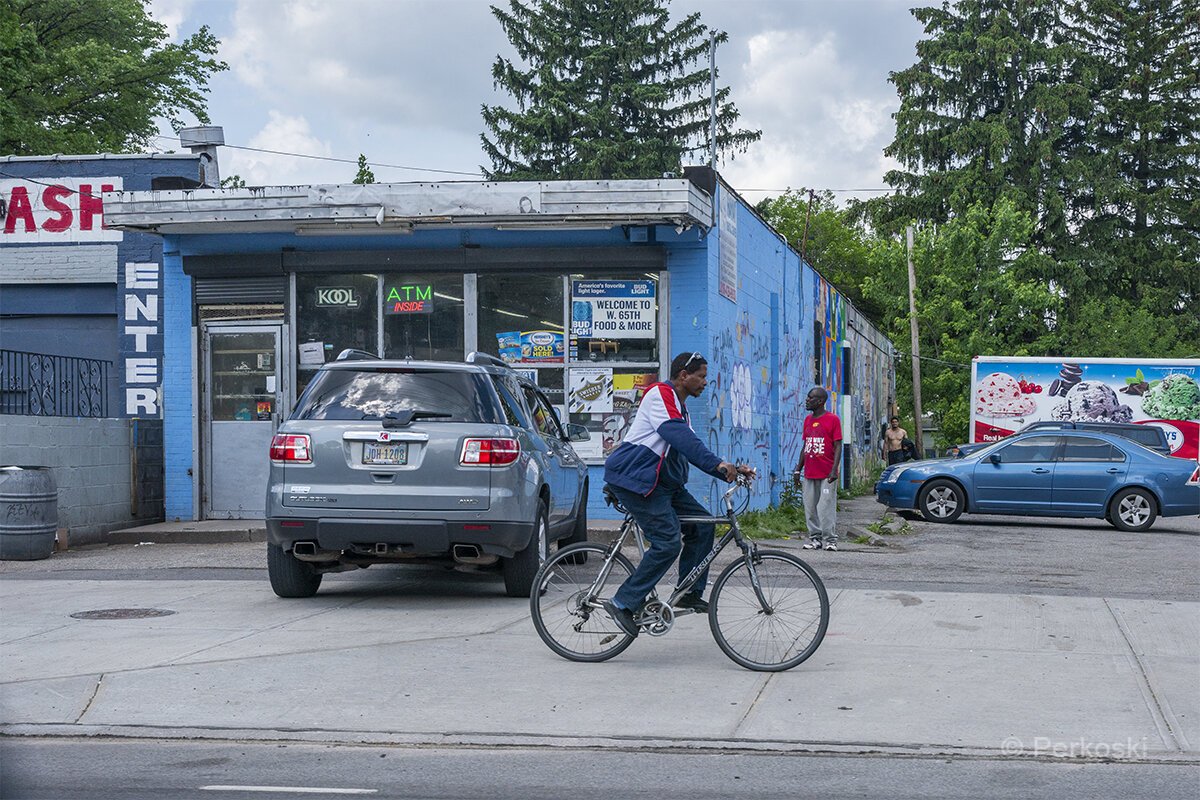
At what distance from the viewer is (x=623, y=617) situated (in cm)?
765

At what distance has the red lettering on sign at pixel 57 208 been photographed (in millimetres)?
19062

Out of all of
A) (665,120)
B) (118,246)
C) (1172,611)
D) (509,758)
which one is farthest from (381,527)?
(665,120)

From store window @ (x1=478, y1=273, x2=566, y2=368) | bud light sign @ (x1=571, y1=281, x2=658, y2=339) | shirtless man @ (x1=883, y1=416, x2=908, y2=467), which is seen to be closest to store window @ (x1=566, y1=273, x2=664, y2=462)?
bud light sign @ (x1=571, y1=281, x2=658, y2=339)

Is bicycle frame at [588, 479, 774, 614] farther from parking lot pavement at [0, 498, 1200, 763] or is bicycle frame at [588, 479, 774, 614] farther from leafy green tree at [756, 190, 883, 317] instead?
leafy green tree at [756, 190, 883, 317]

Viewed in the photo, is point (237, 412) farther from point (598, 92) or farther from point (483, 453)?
point (598, 92)

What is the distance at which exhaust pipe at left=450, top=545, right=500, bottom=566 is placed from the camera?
9.81 meters

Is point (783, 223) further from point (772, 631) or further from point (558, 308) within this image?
point (772, 631)

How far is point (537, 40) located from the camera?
4734cm

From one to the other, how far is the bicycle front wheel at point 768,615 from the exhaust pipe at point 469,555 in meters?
2.61

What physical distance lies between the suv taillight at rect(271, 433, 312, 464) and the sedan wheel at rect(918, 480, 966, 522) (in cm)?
1291

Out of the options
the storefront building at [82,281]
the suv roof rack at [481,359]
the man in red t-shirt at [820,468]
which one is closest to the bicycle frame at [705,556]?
the suv roof rack at [481,359]

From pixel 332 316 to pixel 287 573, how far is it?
6.95 metres

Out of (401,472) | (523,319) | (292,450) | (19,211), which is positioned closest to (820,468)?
(523,319)

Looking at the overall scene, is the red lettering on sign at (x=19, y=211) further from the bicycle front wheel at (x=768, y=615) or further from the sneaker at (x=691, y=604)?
the bicycle front wheel at (x=768, y=615)
